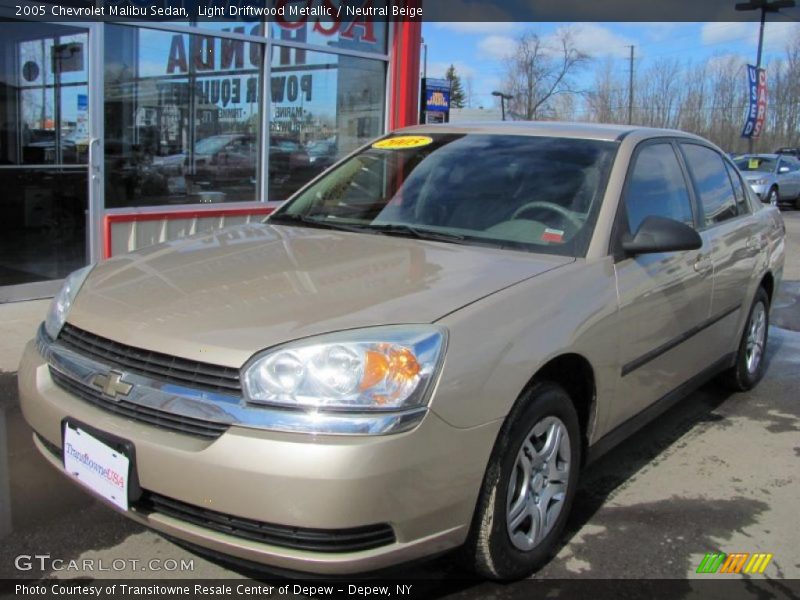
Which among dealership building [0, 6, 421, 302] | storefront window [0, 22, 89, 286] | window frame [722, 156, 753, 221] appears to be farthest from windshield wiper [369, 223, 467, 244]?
storefront window [0, 22, 89, 286]

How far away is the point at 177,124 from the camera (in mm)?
7562

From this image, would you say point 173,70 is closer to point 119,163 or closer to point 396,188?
point 119,163

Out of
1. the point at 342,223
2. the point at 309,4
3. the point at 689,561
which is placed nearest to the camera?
the point at 689,561

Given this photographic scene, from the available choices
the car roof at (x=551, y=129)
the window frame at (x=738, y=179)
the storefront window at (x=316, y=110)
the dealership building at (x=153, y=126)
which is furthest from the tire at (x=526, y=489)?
the storefront window at (x=316, y=110)

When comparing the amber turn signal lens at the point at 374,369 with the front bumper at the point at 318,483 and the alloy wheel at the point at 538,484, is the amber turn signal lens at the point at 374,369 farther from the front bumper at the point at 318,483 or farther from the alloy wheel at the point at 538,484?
the alloy wheel at the point at 538,484

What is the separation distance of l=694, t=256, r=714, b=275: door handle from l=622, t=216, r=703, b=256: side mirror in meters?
0.58

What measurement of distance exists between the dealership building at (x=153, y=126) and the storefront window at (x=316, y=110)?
0.02 metres

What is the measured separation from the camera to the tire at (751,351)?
16.1 feet

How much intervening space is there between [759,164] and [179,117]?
64.8ft

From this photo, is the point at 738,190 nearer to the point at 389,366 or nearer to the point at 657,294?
the point at 657,294

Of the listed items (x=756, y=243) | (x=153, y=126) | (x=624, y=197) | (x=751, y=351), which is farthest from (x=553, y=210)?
(x=153, y=126)

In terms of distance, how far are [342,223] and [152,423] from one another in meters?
1.60

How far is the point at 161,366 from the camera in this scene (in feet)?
7.66

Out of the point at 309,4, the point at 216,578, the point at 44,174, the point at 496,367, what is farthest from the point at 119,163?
the point at 496,367
